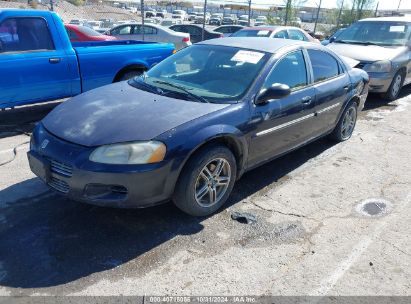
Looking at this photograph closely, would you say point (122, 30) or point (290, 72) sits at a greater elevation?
point (290, 72)

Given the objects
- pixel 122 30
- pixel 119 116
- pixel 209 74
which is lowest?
pixel 122 30

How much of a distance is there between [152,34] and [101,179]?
40.4 feet

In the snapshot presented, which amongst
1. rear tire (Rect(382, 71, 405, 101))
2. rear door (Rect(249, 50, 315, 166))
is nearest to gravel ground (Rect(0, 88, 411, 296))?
rear door (Rect(249, 50, 315, 166))

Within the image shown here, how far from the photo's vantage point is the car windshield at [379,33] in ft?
29.1

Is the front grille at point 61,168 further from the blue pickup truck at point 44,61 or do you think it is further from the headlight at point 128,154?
the blue pickup truck at point 44,61

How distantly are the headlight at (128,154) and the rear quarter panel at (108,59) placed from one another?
142 inches

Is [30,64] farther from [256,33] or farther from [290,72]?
[256,33]

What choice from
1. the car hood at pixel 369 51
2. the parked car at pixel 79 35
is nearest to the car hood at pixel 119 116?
the car hood at pixel 369 51

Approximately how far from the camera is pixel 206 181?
11.4 ft

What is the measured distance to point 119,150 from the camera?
2.98 meters

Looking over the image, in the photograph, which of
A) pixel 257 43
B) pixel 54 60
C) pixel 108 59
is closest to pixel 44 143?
pixel 257 43

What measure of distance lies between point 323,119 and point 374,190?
1.11 meters

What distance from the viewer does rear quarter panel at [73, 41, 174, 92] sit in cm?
618

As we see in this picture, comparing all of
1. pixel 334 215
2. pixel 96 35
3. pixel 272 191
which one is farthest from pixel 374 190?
pixel 96 35
